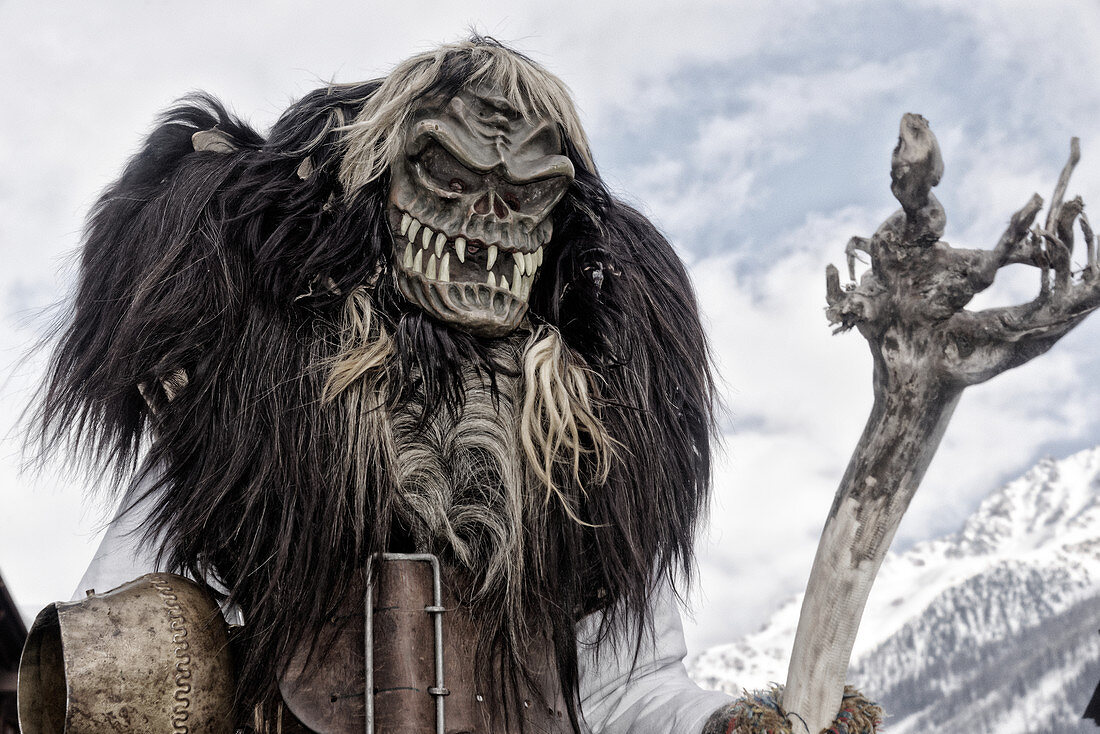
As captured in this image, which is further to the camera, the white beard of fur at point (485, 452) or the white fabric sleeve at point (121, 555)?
the white fabric sleeve at point (121, 555)

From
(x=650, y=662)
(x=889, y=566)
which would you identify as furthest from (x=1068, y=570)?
(x=650, y=662)

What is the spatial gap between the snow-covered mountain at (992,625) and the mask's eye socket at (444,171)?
61.8 m

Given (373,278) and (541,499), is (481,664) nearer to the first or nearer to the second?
(541,499)

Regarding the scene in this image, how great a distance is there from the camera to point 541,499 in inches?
76.7

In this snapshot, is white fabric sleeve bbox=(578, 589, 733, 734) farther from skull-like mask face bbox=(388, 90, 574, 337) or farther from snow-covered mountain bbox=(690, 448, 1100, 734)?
snow-covered mountain bbox=(690, 448, 1100, 734)

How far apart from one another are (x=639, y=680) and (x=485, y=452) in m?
0.59

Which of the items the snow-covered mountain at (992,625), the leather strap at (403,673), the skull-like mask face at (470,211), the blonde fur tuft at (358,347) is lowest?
the leather strap at (403,673)

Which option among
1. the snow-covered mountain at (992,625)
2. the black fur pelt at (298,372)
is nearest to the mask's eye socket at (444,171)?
the black fur pelt at (298,372)

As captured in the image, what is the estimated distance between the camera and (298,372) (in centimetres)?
187

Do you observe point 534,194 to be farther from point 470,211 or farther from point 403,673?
point 403,673

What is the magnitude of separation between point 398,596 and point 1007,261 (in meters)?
1.16

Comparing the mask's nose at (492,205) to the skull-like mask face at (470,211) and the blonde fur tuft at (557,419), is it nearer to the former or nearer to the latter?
the skull-like mask face at (470,211)

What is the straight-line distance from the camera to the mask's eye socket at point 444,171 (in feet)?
6.34

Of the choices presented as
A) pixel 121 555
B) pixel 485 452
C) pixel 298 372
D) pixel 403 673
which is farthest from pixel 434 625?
pixel 121 555
